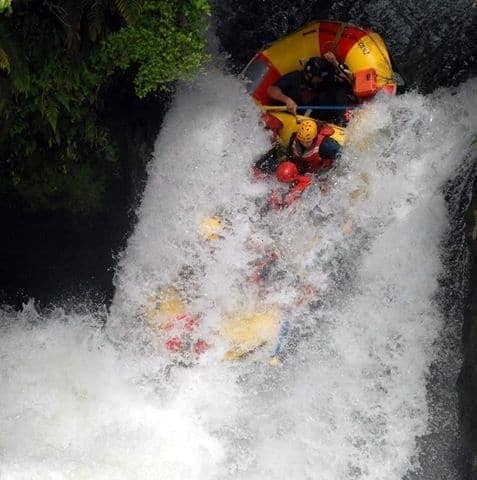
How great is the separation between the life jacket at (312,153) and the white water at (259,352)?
0.27m

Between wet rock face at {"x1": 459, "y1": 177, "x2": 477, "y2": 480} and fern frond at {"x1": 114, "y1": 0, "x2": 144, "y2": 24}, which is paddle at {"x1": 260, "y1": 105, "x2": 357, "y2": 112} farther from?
fern frond at {"x1": 114, "y1": 0, "x2": 144, "y2": 24}

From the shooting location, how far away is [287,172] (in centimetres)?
690

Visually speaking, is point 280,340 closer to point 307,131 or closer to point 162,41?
point 307,131

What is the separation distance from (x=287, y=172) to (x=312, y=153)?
0.35 m

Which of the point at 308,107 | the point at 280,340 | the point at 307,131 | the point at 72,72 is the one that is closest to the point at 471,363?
the point at 280,340

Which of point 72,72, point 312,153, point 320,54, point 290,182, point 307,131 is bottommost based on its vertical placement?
point 290,182

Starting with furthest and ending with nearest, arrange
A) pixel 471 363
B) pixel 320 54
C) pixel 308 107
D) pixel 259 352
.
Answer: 1. pixel 308 107
2. pixel 320 54
3. pixel 259 352
4. pixel 471 363

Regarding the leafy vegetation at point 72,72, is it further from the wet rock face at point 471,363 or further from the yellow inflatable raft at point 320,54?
the wet rock face at point 471,363

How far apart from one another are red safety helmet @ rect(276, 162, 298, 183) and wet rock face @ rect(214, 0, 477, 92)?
5.05 ft

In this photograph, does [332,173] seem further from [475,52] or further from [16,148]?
[16,148]

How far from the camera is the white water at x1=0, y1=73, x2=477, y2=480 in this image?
6203 mm

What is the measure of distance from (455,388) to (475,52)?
382 centimetres

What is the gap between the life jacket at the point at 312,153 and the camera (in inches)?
268

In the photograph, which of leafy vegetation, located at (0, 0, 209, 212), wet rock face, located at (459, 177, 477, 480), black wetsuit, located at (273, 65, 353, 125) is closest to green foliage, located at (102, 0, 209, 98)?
leafy vegetation, located at (0, 0, 209, 212)
